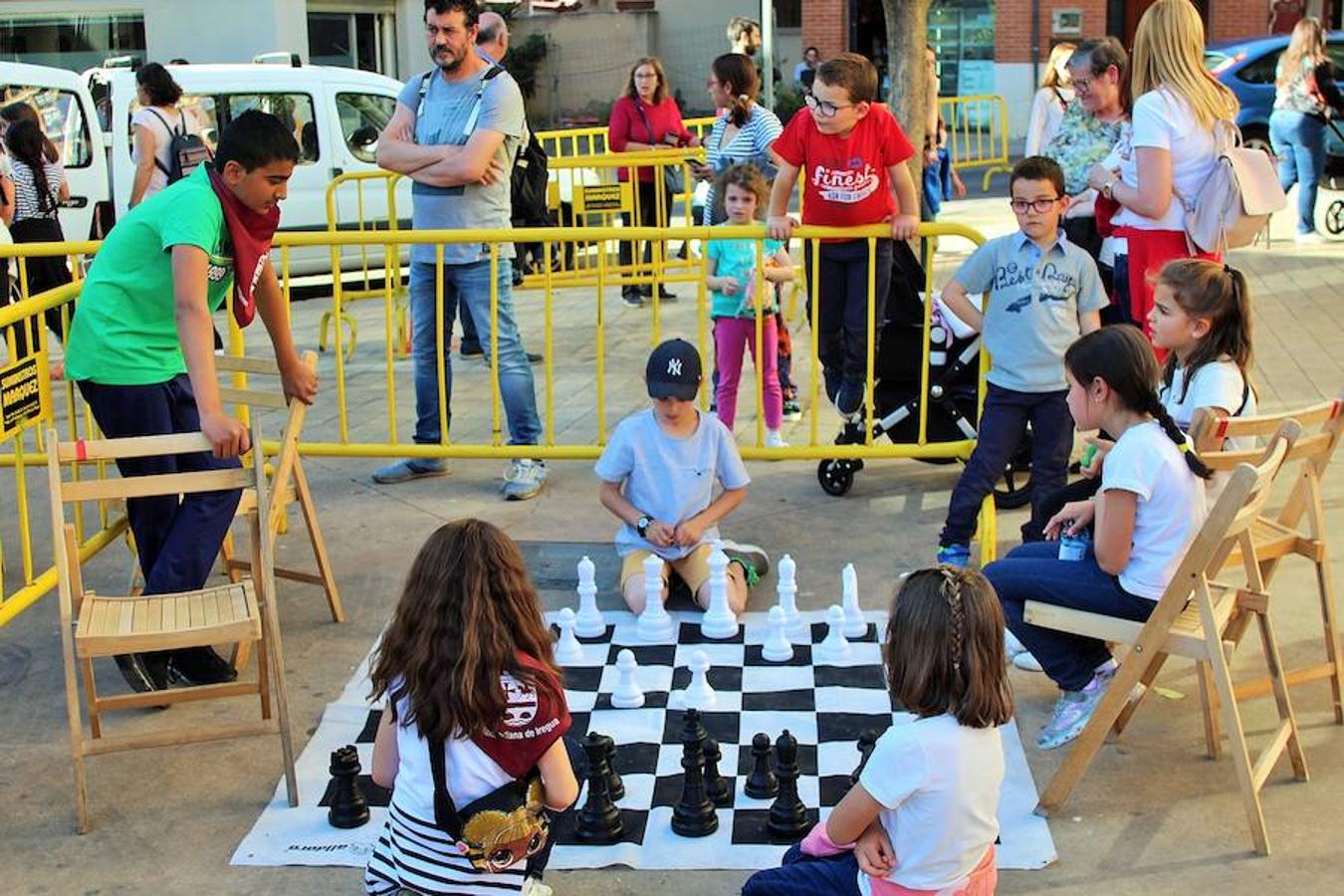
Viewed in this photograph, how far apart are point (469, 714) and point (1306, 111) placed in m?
12.5

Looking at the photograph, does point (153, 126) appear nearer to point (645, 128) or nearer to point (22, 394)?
point (645, 128)

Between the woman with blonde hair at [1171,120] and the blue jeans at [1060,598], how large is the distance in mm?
2099

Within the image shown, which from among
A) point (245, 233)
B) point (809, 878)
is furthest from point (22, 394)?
point (809, 878)

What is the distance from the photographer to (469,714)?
11.5 feet

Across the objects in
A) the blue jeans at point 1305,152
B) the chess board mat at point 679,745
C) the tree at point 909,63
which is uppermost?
the tree at point 909,63

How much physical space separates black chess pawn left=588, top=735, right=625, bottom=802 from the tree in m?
7.65

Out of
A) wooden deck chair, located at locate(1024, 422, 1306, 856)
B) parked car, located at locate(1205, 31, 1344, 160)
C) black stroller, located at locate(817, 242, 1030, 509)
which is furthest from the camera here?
parked car, located at locate(1205, 31, 1344, 160)

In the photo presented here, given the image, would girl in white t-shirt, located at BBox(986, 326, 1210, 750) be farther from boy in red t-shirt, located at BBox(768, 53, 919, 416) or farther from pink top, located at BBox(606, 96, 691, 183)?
pink top, located at BBox(606, 96, 691, 183)

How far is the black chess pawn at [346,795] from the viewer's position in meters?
4.41

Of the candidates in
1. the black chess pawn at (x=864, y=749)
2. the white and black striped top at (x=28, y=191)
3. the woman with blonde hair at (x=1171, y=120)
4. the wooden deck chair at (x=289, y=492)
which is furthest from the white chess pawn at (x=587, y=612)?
the white and black striped top at (x=28, y=191)

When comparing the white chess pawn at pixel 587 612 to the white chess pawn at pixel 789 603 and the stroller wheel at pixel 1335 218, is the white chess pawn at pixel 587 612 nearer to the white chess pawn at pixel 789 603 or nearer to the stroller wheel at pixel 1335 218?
the white chess pawn at pixel 789 603

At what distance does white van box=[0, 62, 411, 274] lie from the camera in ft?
42.0

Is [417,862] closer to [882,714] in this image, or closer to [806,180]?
[882,714]

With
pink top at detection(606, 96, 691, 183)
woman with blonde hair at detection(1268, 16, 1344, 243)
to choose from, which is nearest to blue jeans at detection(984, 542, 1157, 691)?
pink top at detection(606, 96, 691, 183)
